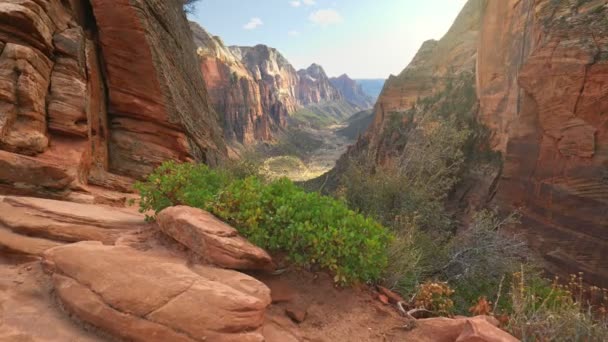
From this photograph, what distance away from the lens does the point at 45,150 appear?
21.0ft

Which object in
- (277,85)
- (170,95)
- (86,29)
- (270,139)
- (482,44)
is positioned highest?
(277,85)

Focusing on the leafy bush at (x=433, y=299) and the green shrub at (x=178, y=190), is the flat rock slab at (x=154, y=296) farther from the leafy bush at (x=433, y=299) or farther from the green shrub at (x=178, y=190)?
the leafy bush at (x=433, y=299)

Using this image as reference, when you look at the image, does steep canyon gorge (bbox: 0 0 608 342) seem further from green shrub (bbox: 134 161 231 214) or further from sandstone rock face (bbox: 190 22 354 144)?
sandstone rock face (bbox: 190 22 354 144)

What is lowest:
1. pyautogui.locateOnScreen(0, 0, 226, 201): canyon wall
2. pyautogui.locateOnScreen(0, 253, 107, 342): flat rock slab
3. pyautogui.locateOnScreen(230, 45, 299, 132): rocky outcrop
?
pyautogui.locateOnScreen(0, 253, 107, 342): flat rock slab

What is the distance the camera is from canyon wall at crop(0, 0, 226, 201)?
5977 millimetres

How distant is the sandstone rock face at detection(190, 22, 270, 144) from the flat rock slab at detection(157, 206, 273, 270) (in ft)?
210

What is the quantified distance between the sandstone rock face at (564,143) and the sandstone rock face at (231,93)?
59.4 m

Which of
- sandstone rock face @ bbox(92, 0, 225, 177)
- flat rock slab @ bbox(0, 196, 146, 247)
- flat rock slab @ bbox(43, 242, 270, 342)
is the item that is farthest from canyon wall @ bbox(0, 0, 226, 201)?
flat rock slab @ bbox(43, 242, 270, 342)

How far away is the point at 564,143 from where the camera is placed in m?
11.6

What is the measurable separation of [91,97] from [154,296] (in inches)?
293

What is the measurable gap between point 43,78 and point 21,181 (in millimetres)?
2646

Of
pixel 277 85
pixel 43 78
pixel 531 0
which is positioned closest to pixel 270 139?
pixel 277 85

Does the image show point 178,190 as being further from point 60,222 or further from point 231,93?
point 231,93

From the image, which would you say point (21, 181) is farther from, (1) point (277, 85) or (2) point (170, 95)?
(1) point (277, 85)
